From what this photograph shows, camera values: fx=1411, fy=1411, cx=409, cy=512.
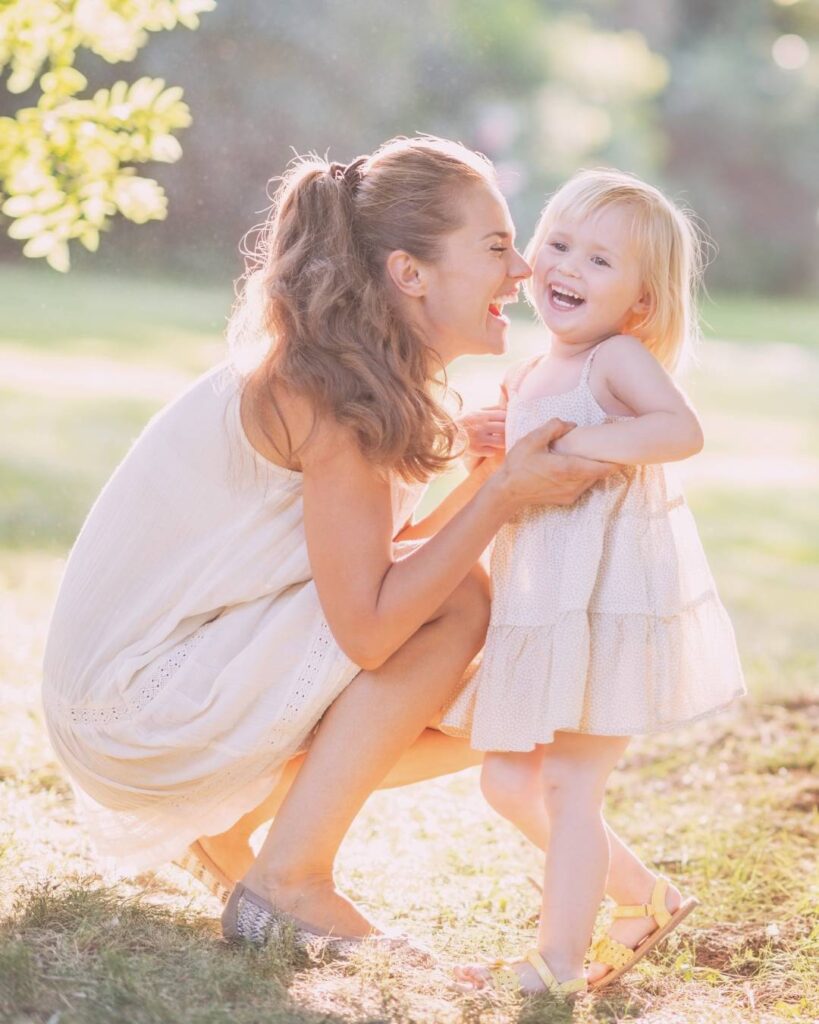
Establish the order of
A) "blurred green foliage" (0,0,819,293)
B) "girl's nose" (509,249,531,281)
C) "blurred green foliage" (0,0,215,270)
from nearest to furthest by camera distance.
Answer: "girl's nose" (509,249,531,281) < "blurred green foliage" (0,0,215,270) < "blurred green foliage" (0,0,819,293)

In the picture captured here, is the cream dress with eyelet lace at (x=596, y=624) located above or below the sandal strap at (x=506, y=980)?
above

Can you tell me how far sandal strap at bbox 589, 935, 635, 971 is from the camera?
1.95 m

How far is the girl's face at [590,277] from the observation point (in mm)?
1948

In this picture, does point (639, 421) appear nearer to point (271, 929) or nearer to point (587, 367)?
point (587, 367)

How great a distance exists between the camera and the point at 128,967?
5.57 ft

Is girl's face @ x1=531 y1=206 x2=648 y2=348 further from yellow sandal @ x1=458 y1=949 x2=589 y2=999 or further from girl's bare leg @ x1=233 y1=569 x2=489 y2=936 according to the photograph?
yellow sandal @ x1=458 y1=949 x2=589 y2=999

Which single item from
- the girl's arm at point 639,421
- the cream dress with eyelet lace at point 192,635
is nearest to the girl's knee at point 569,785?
the cream dress with eyelet lace at point 192,635

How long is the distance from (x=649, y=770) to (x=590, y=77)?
11.0 meters

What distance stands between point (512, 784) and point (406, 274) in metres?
0.73

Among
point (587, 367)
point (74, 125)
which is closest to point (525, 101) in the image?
point (74, 125)

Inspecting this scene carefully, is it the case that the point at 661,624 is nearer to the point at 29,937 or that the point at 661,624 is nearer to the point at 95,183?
the point at 29,937

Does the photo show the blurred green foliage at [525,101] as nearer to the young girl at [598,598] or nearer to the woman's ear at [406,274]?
the woman's ear at [406,274]

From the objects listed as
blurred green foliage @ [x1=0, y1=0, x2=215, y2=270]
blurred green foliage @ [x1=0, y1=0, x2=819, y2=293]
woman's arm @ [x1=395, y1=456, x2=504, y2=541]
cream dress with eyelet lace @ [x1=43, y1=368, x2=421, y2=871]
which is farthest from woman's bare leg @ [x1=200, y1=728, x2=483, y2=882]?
blurred green foliage @ [x1=0, y1=0, x2=819, y2=293]

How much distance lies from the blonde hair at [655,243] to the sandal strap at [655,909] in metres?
0.74
